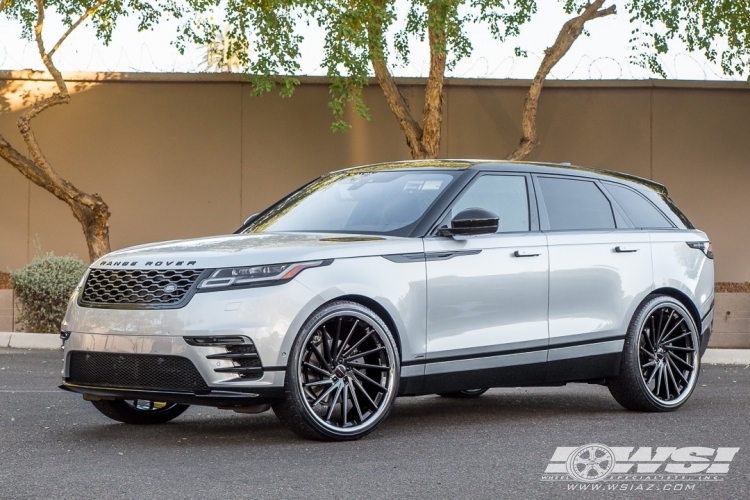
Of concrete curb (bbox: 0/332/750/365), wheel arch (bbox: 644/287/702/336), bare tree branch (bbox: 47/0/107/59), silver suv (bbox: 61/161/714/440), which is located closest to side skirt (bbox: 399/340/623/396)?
silver suv (bbox: 61/161/714/440)

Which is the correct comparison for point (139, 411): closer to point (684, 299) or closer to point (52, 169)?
point (684, 299)

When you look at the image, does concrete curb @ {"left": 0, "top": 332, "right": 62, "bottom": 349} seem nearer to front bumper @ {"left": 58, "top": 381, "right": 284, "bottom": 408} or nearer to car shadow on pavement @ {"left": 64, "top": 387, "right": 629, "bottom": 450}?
car shadow on pavement @ {"left": 64, "top": 387, "right": 629, "bottom": 450}

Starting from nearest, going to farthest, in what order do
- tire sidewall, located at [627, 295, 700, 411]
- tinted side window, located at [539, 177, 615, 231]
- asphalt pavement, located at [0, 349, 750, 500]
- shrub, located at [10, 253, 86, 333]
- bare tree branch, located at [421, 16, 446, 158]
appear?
asphalt pavement, located at [0, 349, 750, 500] → tinted side window, located at [539, 177, 615, 231] → tire sidewall, located at [627, 295, 700, 411] → shrub, located at [10, 253, 86, 333] → bare tree branch, located at [421, 16, 446, 158]

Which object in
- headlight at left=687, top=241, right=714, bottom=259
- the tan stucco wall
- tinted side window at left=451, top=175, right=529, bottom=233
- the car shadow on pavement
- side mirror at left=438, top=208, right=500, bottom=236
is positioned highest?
the tan stucco wall

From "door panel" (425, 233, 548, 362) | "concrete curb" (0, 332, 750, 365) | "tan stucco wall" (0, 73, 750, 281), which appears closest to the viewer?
"door panel" (425, 233, 548, 362)

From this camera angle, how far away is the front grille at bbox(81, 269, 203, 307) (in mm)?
6090

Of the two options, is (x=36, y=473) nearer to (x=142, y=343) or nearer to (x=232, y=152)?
(x=142, y=343)

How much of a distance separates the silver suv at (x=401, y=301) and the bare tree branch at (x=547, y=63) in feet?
26.8

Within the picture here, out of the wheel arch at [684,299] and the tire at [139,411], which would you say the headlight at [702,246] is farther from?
the tire at [139,411]

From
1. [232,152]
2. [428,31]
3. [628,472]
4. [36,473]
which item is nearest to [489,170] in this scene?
[628,472]

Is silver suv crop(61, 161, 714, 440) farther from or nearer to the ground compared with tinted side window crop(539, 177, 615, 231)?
nearer to the ground

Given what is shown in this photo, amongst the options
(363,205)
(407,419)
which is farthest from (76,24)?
(407,419)

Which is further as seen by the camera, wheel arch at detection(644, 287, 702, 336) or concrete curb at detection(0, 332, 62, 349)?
concrete curb at detection(0, 332, 62, 349)

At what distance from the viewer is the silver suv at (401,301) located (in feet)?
19.9
